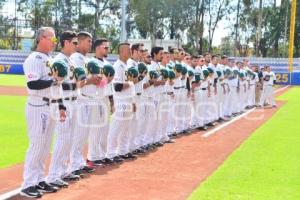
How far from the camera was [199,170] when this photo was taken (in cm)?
969

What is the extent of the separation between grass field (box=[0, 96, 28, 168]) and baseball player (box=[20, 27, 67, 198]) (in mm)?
2265

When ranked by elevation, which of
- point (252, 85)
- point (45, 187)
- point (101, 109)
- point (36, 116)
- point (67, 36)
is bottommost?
point (45, 187)

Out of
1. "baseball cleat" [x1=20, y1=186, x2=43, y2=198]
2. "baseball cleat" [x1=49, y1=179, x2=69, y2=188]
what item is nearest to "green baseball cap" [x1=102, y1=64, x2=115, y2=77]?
"baseball cleat" [x1=49, y1=179, x2=69, y2=188]

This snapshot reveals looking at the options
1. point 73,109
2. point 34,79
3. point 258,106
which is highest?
point 34,79

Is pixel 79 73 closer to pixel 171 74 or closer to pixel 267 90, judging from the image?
pixel 171 74

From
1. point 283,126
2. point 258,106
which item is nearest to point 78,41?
point 283,126

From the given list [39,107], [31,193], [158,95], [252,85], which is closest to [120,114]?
[158,95]

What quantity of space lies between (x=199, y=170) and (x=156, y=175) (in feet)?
3.20

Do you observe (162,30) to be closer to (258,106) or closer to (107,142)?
(258,106)

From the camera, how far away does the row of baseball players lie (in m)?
7.54

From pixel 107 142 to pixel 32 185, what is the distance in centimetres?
303

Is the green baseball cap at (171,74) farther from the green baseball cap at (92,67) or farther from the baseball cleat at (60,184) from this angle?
the baseball cleat at (60,184)

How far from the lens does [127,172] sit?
943 cm

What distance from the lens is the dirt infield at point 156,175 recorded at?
7.82 meters
